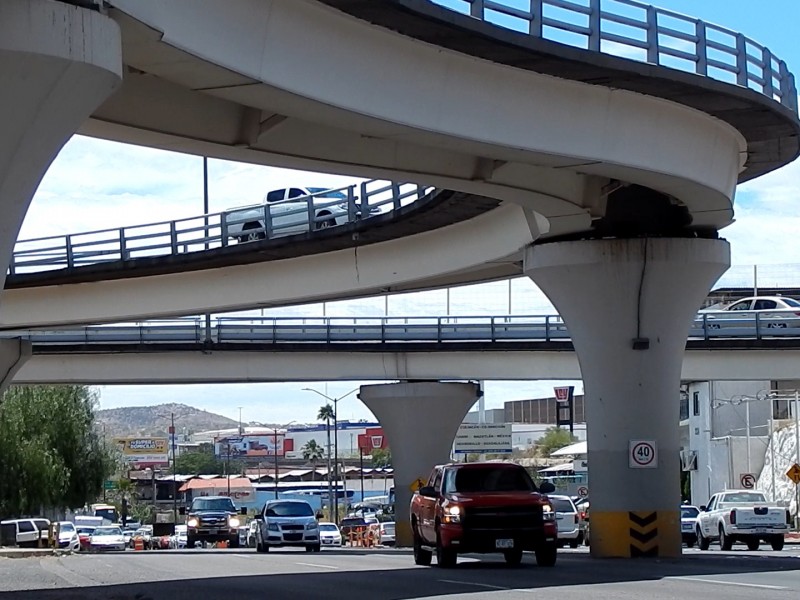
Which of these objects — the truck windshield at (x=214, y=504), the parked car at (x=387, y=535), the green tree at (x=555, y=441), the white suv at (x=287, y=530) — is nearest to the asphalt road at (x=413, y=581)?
the white suv at (x=287, y=530)

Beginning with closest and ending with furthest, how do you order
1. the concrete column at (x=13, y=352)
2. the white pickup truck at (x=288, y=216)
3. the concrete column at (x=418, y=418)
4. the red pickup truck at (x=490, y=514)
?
the red pickup truck at (x=490, y=514) → the white pickup truck at (x=288, y=216) → the concrete column at (x=13, y=352) → the concrete column at (x=418, y=418)

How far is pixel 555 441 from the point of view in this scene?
16150 cm

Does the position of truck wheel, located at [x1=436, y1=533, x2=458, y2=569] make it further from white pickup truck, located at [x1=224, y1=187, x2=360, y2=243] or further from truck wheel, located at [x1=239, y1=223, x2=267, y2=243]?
truck wheel, located at [x1=239, y1=223, x2=267, y2=243]

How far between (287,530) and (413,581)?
78.7 feet

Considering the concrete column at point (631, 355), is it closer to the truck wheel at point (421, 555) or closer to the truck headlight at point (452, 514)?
the truck wheel at point (421, 555)

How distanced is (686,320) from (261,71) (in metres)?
15.1

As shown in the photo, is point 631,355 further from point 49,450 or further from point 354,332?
point 49,450

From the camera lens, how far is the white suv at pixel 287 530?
45.3m

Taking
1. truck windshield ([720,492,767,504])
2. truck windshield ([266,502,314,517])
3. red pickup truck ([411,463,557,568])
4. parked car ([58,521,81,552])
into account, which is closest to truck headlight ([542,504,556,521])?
red pickup truck ([411,463,557,568])

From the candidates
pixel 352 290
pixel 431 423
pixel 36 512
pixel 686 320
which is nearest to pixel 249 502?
pixel 36 512

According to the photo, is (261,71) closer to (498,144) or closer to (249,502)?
(498,144)

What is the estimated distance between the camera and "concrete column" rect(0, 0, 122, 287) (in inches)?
564

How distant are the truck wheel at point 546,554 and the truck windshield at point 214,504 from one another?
3705 centimetres

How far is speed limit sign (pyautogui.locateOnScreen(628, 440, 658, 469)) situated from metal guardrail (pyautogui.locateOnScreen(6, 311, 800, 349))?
69.7 feet
